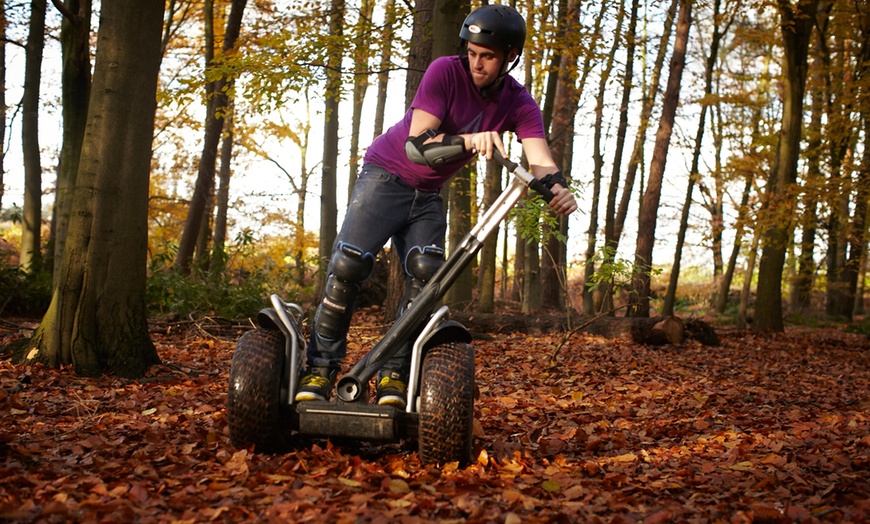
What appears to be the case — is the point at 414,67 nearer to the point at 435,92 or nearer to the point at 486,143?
the point at 435,92

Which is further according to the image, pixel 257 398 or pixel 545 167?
pixel 545 167

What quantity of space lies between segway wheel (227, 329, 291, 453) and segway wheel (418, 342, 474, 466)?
2.13 feet

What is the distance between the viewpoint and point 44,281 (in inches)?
401

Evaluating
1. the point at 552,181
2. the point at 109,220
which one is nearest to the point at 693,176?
the point at 109,220

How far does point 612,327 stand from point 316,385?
7.53 metres

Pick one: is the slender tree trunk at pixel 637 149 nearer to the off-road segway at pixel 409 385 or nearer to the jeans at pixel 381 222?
the jeans at pixel 381 222

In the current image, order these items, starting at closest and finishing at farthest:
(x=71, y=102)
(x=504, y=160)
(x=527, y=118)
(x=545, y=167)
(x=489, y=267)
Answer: (x=504, y=160)
(x=545, y=167)
(x=527, y=118)
(x=71, y=102)
(x=489, y=267)

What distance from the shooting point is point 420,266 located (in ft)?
12.3

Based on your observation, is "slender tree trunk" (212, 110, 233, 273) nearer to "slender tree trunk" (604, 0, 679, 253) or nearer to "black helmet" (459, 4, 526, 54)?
"slender tree trunk" (604, 0, 679, 253)

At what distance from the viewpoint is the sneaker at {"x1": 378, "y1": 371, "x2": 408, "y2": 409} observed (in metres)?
3.52

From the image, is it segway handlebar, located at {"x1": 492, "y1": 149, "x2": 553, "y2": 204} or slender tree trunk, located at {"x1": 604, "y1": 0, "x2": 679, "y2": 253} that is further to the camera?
slender tree trunk, located at {"x1": 604, "y1": 0, "x2": 679, "y2": 253}

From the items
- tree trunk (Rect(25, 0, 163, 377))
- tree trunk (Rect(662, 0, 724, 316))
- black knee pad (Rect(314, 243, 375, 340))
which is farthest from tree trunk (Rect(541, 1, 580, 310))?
black knee pad (Rect(314, 243, 375, 340))

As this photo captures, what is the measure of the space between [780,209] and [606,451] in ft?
32.8

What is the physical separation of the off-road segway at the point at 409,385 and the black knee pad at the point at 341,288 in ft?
0.63
